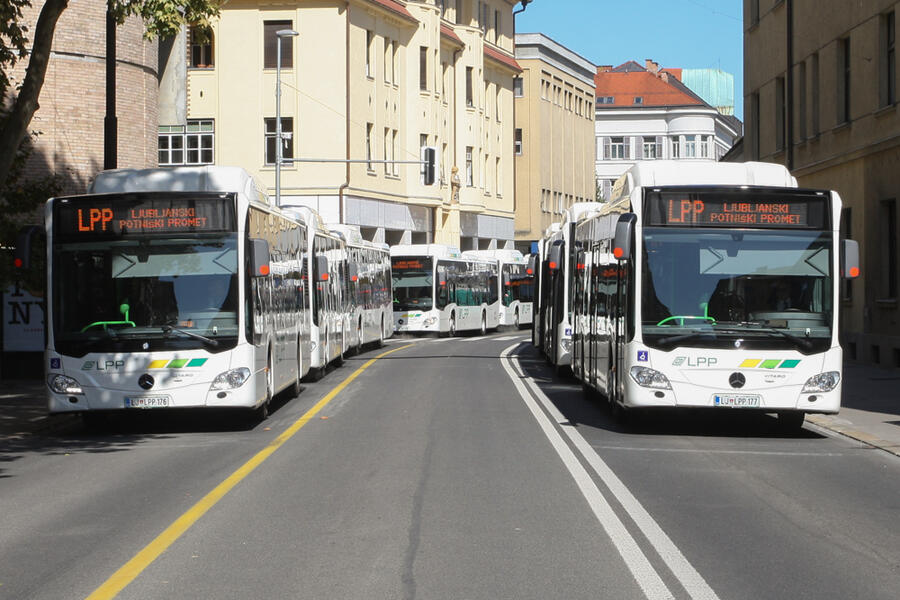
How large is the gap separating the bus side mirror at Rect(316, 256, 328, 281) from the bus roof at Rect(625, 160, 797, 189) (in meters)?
10.6

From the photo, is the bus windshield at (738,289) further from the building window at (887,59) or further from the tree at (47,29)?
the building window at (887,59)

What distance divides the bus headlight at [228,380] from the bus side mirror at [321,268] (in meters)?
10.2

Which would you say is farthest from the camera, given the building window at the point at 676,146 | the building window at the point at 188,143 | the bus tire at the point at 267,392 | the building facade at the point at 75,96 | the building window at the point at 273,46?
the building window at the point at 676,146

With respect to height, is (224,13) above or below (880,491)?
above

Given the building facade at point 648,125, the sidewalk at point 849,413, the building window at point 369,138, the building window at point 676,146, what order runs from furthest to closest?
the building facade at point 648,125
the building window at point 676,146
the building window at point 369,138
the sidewalk at point 849,413

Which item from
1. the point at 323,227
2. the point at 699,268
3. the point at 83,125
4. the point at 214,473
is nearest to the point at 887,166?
the point at 323,227

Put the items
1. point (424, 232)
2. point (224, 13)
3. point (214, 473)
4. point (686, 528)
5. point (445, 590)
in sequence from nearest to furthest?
point (445, 590)
point (686, 528)
point (214, 473)
point (224, 13)
point (424, 232)

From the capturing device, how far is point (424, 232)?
2522 inches

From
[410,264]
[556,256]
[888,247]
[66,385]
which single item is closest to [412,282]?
[410,264]

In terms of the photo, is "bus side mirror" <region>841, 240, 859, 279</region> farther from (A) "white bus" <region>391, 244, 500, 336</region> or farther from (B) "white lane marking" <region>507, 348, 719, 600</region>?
(A) "white bus" <region>391, 244, 500, 336</region>

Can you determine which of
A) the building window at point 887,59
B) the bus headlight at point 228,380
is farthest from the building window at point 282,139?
the bus headlight at point 228,380

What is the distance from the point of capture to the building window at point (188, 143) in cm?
5656

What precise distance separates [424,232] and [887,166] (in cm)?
3681

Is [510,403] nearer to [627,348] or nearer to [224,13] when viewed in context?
[627,348]
